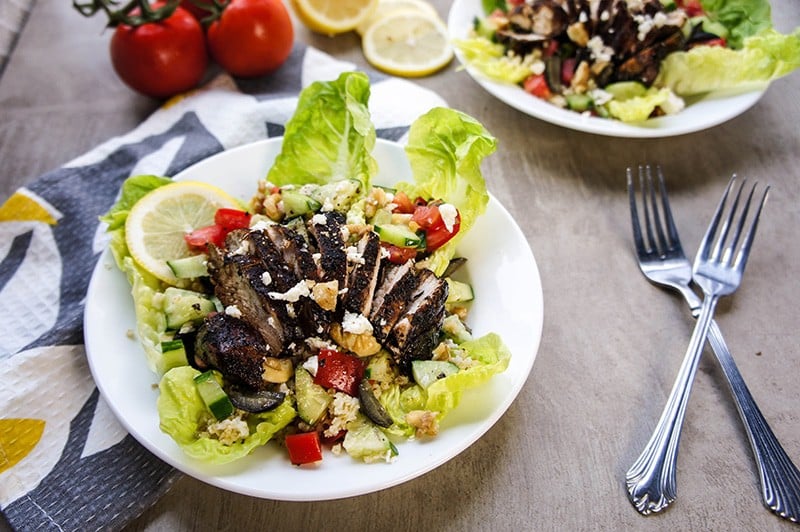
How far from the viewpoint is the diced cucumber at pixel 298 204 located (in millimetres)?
2848

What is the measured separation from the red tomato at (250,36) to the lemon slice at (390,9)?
593mm

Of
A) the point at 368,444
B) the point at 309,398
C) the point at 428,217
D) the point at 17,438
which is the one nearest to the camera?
the point at 368,444

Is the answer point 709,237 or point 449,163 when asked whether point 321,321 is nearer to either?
point 449,163

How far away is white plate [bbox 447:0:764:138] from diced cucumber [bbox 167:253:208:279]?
190cm

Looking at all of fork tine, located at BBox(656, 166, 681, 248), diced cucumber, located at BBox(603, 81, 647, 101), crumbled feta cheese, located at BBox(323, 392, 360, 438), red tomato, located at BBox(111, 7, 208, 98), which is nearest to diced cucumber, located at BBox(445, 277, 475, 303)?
crumbled feta cheese, located at BBox(323, 392, 360, 438)

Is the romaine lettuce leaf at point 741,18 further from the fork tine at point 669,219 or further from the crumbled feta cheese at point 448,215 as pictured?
the crumbled feta cheese at point 448,215

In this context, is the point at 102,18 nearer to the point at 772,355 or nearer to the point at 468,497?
the point at 468,497

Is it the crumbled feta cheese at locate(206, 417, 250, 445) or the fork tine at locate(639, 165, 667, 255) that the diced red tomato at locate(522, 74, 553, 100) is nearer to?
the fork tine at locate(639, 165, 667, 255)

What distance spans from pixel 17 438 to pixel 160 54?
7.41 ft

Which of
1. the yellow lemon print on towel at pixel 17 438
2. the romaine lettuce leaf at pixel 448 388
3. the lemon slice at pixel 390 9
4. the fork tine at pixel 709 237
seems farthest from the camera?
the lemon slice at pixel 390 9

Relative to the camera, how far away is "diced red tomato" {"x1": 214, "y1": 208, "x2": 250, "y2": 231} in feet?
9.57

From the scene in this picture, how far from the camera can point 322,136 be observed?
321cm

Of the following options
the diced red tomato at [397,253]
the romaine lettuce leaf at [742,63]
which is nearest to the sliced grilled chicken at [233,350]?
the diced red tomato at [397,253]

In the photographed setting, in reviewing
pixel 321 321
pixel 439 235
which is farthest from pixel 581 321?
pixel 321 321
